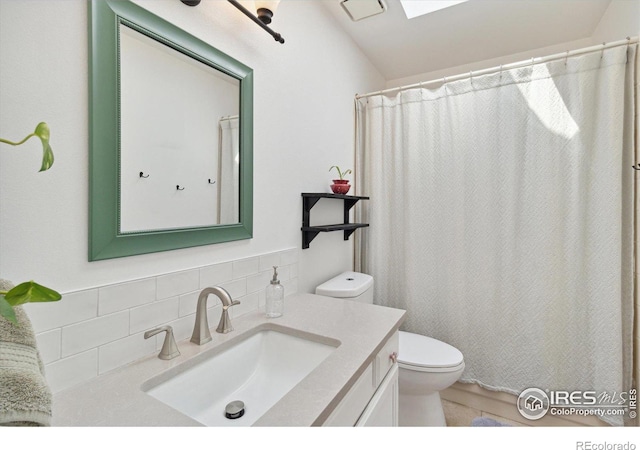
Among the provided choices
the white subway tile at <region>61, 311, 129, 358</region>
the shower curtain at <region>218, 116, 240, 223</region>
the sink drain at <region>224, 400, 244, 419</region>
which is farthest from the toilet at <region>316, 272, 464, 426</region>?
the white subway tile at <region>61, 311, 129, 358</region>

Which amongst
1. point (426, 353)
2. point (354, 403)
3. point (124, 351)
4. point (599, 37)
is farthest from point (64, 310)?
point (599, 37)

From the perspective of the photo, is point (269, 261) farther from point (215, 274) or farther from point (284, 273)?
point (215, 274)

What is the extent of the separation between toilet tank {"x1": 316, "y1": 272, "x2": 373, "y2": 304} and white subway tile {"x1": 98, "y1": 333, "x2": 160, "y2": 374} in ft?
2.92

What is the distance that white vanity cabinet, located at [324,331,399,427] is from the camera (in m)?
0.80

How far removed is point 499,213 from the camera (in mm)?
1785

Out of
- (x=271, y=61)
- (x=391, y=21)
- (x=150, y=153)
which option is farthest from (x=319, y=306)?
(x=391, y=21)

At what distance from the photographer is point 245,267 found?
1.21 m

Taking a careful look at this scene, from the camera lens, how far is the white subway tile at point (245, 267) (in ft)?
3.84

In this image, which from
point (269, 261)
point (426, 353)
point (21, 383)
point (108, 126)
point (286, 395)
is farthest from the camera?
point (426, 353)

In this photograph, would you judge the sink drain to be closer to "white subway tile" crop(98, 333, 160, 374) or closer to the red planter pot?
"white subway tile" crop(98, 333, 160, 374)

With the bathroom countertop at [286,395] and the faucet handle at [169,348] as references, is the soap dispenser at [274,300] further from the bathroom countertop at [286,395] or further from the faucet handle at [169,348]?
the faucet handle at [169,348]

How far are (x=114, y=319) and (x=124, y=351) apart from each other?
3.9 inches

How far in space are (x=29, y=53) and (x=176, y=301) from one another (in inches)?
27.9
